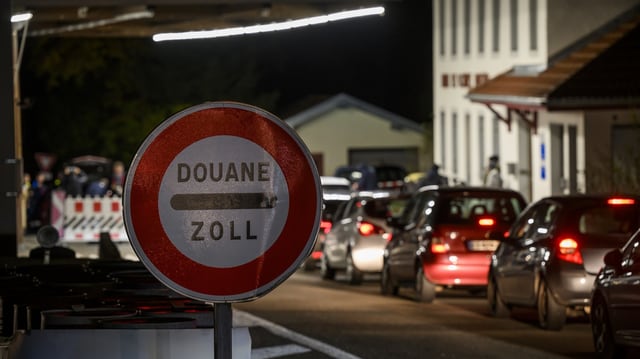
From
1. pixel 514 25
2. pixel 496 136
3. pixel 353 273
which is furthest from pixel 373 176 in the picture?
pixel 353 273

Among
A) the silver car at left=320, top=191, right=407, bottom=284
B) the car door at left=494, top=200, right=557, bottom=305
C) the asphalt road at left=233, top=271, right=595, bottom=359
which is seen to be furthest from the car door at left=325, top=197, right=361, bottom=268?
the car door at left=494, top=200, right=557, bottom=305

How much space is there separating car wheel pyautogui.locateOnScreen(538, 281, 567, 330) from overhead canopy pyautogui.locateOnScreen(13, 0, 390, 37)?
479cm

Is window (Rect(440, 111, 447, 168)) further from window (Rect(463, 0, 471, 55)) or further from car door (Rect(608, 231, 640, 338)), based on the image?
car door (Rect(608, 231, 640, 338))

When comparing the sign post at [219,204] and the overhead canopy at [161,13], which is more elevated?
the overhead canopy at [161,13]

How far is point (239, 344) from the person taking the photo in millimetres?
7062

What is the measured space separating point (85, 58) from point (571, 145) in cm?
2994

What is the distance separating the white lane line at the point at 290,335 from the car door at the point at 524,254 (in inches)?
100

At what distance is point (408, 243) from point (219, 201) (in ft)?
55.5

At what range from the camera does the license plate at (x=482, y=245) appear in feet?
70.7

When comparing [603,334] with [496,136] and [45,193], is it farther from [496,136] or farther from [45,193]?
[496,136]

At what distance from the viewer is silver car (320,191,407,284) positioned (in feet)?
84.7

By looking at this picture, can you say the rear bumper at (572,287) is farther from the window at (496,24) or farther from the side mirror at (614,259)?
the window at (496,24)

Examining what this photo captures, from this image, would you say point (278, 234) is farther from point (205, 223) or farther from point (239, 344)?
point (239, 344)

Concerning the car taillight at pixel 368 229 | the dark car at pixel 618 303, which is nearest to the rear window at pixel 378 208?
the car taillight at pixel 368 229
